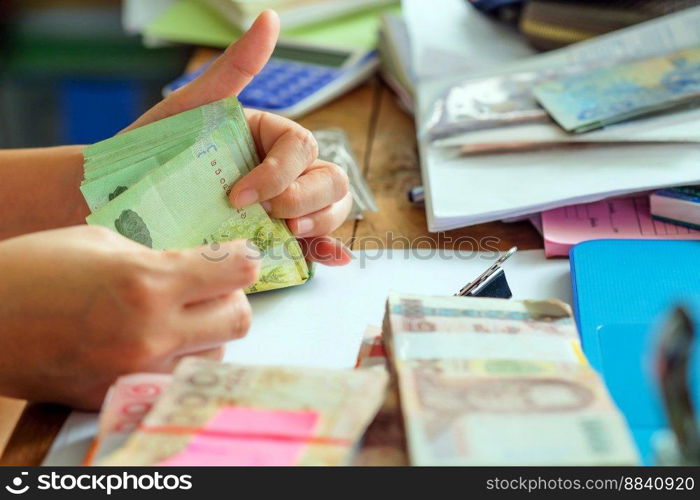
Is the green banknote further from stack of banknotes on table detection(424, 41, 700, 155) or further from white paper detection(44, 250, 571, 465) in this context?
white paper detection(44, 250, 571, 465)

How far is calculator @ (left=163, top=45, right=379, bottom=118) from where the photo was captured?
1.22 metres

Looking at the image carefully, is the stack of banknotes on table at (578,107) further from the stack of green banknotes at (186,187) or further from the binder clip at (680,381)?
the binder clip at (680,381)

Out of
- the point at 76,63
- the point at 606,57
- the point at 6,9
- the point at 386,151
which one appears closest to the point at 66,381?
the point at 386,151

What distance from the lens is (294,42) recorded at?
1.41m

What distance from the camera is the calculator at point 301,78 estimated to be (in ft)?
4.01

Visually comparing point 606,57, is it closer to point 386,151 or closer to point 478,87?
point 478,87

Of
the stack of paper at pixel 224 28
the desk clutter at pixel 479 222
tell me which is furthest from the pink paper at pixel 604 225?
the stack of paper at pixel 224 28

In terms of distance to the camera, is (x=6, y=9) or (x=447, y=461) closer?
(x=447, y=461)

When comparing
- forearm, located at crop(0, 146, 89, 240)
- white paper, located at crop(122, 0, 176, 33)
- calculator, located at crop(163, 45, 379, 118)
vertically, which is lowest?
white paper, located at crop(122, 0, 176, 33)

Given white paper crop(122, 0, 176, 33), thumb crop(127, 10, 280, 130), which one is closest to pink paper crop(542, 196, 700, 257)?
thumb crop(127, 10, 280, 130)

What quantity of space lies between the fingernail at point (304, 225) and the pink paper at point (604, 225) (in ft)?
0.76

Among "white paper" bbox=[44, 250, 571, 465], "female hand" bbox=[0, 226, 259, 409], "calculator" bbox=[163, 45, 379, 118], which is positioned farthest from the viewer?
"calculator" bbox=[163, 45, 379, 118]

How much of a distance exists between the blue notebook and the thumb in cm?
35

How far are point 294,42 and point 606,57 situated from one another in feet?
1.69
